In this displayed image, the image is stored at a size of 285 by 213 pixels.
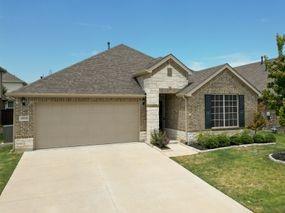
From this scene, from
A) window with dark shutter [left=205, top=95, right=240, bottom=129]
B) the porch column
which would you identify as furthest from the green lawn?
the porch column

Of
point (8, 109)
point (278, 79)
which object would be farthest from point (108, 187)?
point (8, 109)

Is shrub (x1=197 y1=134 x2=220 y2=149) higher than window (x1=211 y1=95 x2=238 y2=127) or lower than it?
lower

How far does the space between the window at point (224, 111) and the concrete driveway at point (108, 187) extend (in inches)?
218

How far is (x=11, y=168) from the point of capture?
9875 millimetres

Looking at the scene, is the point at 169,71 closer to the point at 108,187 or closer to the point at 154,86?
the point at 154,86

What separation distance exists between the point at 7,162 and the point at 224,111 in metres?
12.6

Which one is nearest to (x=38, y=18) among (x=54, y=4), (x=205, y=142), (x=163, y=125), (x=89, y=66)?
(x=54, y=4)

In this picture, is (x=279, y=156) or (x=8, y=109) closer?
(x=279, y=156)

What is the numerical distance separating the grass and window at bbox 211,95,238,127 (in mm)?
11272

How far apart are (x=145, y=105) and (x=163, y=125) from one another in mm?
3037

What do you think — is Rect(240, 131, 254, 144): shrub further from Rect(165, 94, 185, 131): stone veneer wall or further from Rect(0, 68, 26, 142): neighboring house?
Rect(0, 68, 26, 142): neighboring house

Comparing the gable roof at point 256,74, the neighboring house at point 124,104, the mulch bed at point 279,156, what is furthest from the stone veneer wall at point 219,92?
the gable roof at point 256,74

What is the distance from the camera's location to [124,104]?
1507 cm

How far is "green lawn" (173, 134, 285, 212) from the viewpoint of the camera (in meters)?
6.57
